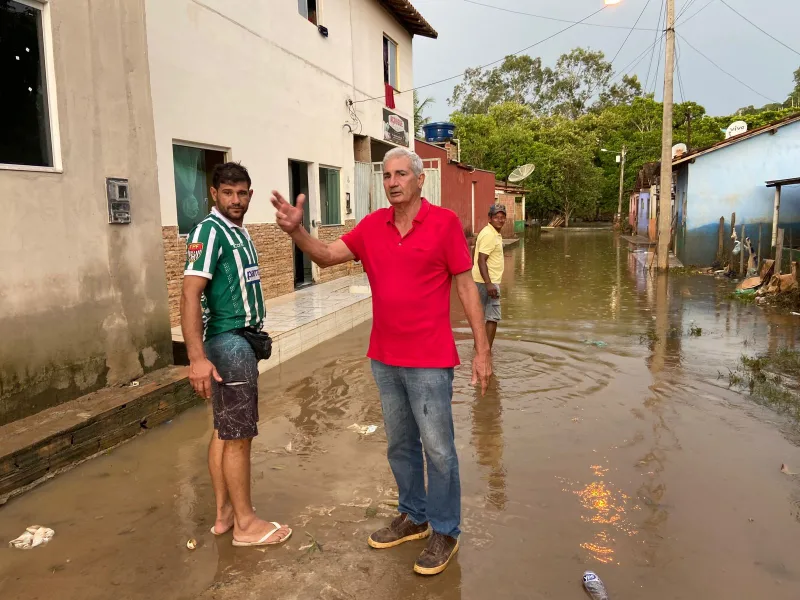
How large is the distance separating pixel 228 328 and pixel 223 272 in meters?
0.29

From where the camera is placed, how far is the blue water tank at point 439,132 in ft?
81.0

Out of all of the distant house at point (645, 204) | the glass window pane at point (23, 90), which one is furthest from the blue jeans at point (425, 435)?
the distant house at point (645, 204)

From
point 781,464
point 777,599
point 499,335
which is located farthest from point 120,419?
point 499,335

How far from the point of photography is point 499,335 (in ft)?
28.7

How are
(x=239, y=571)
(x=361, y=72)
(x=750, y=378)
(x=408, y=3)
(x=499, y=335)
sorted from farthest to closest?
(x=408, y=3)
(x=361, y=72)
(x=499, y=335)
(x=750, y=378)
(x=239, y=571)

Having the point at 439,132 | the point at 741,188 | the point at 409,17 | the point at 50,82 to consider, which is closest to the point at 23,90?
the point at 50,82

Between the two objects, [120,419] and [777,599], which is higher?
[120,419]

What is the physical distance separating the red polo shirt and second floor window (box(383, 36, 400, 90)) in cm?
1407

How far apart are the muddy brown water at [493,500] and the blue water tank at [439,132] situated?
19341 millimetres

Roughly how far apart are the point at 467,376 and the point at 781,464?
306cm

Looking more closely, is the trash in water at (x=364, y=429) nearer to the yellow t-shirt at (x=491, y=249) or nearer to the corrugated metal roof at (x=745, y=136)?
the yellow t-shirt at (x=491, y=249)

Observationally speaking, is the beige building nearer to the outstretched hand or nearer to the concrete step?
the concrete step

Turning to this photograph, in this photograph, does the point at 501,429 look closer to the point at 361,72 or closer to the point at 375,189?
the point at 375,189

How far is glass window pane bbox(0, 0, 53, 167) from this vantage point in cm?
441
